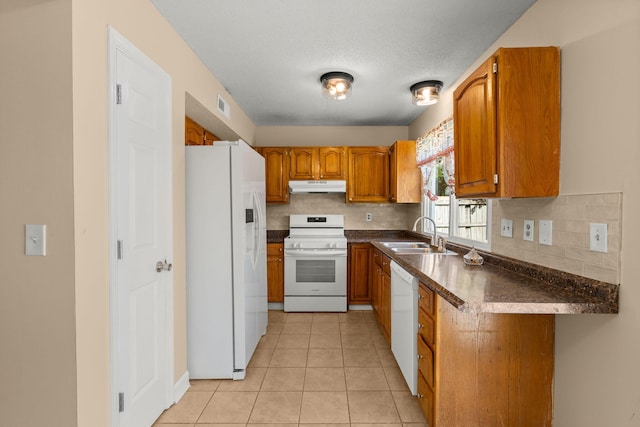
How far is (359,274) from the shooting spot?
13.4ft

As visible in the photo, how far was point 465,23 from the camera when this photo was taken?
2.02 metres

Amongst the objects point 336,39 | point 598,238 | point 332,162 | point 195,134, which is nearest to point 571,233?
point 598,238

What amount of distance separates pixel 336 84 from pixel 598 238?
6.98 feet

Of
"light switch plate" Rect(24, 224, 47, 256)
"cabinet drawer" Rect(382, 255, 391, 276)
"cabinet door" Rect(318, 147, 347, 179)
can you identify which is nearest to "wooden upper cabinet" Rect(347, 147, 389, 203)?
"cabinet door" Rect(318, 147, 347, 179)

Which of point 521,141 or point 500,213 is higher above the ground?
point 521,141

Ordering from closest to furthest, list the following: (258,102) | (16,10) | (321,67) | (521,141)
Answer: (16,10) < (521,141) < (321,67) < (258,102)

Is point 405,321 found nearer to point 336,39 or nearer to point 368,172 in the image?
point 336,39

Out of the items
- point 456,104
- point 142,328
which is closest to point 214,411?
point 142,328

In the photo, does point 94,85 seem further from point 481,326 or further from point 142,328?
point 481,326

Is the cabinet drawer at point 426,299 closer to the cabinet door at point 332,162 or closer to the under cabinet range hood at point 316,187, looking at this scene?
the under cabinet range hood at point 316,187

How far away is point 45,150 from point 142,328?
1.01m

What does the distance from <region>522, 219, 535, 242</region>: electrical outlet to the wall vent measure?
2574mm

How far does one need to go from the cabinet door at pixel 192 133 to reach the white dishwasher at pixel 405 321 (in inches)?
80.6

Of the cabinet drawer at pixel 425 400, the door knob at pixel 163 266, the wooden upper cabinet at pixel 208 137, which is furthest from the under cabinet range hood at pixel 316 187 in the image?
the cabinet drawer at pixel 425 400
